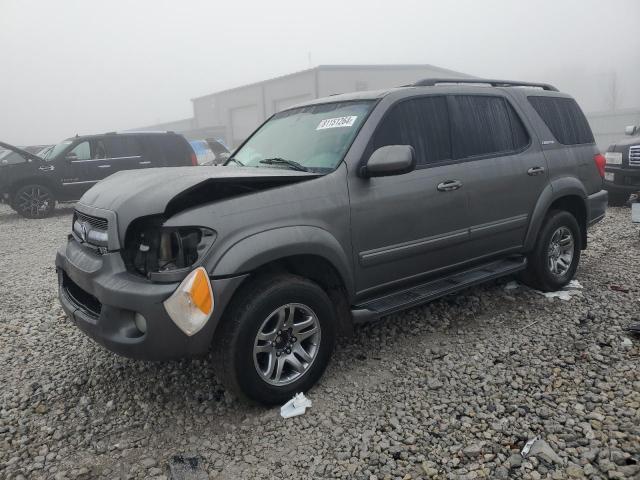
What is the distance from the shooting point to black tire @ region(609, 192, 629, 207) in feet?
29.1

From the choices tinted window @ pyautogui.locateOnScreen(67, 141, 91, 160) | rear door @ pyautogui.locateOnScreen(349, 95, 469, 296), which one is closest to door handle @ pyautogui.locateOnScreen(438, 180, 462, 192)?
rear door @ pyautogui.locateOnScreen(349, 95, 469, 296)

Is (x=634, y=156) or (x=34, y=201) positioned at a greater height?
(x=634, y=156)

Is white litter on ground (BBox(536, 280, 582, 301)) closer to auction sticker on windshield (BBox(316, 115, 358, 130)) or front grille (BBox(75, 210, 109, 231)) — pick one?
auction sticker on windshield (BBox(316, 115, 358, 130))

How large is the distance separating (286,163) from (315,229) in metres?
0.76

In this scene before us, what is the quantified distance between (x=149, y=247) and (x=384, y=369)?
1748 mm

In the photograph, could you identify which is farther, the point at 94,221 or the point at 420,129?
the point at 420,129

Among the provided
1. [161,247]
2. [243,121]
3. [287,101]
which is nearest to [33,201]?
[161,247]

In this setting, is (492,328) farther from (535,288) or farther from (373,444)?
(373,444)

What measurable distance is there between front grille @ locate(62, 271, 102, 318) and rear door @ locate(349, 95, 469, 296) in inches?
62.1

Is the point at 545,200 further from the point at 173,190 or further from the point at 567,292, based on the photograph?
the point at 173,190

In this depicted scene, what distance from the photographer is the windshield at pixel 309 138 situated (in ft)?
10.6

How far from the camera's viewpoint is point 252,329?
265 cm

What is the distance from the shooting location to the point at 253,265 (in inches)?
103

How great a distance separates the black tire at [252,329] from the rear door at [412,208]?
18.5 inches
